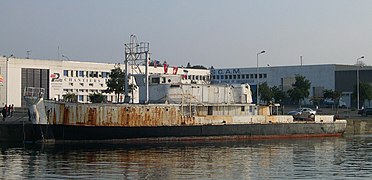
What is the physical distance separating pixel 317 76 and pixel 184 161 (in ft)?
290

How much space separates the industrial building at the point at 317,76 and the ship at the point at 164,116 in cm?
5637

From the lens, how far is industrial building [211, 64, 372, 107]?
11875cm


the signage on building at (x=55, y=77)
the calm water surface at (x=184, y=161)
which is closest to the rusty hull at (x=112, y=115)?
the calm water surface at (x=184, y=161)

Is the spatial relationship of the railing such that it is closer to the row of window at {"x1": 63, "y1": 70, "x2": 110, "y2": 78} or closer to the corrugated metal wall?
the corrugated metal wall

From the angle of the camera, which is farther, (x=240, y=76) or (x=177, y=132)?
(x=240, y=76)

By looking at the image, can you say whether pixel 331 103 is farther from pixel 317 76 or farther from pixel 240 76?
pixel 240 76

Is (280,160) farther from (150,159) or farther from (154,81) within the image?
(154,81)

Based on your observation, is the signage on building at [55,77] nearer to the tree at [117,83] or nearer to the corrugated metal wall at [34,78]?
the corrugated metal wall at [34,78]

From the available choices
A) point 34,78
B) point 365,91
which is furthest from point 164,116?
point 365,91

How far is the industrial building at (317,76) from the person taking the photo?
11875 centimetres

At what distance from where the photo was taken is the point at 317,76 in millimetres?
121125

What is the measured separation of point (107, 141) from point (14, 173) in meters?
20.3

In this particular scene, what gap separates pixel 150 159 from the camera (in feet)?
122

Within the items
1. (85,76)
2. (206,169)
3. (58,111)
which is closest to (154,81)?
(58,111)
